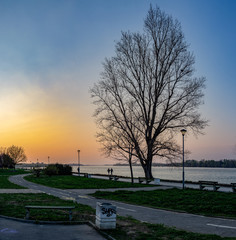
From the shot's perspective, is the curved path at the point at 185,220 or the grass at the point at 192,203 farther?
the grass at the point at 192,203

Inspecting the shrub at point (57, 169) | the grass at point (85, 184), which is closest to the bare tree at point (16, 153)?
the shrub at point (57, 169)

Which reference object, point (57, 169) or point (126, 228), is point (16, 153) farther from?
point (126, 228)

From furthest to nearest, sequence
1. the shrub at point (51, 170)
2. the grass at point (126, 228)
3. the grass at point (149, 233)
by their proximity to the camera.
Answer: the shrub at point (51, 170) < the grass at point (126, 228) < the grass at point (149, 233)

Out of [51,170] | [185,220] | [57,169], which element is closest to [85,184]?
[185,220]

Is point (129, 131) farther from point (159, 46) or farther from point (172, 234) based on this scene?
point (172, 234)

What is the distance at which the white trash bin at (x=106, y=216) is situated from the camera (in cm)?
948

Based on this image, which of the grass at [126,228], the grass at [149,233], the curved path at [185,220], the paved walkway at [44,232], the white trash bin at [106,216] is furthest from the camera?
the curved path at [185,220]

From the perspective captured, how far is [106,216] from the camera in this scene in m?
9.62

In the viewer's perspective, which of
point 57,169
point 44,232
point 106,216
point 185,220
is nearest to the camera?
point 44,232

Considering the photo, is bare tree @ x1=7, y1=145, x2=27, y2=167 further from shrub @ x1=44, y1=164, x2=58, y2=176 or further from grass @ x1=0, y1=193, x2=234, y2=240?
grass @ x1=0, y1=193, x2=234, y2=240

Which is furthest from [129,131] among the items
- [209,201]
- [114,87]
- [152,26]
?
[209,201]

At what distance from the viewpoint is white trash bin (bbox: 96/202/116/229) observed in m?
9.48

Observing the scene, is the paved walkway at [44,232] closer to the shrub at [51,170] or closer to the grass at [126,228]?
the grass at [126,228]

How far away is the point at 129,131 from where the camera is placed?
1481 inches
